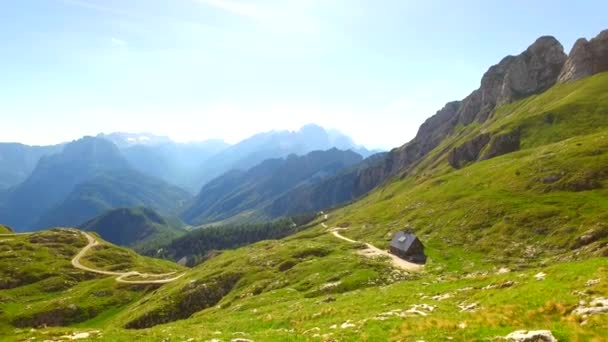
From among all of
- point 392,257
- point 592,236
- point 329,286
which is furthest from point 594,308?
point 392,257

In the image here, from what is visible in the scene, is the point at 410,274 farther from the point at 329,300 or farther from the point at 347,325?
the point at 347,325

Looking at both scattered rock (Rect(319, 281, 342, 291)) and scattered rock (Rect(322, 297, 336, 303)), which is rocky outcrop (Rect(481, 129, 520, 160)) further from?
scattered rock (Rect(322, 297, 336, 303))

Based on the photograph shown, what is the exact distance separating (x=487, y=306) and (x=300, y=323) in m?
15.7

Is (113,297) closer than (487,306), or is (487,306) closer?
(487,306)

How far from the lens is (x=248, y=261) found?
9969 centimetres

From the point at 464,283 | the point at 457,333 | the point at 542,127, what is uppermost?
the point at 542,127

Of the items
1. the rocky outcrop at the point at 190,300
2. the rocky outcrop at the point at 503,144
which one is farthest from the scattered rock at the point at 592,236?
the rocky outcrop at the point at 503,144

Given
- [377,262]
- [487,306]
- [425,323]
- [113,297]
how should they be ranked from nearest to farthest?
[425,323], [487,306], [377,262], [113,297]

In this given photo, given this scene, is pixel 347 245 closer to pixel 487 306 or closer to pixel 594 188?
pixel 594 188

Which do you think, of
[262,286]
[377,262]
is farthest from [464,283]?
[262,286]

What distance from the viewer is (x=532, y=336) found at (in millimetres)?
21266

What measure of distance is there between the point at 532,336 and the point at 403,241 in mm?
62673

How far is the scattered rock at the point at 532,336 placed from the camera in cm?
2090

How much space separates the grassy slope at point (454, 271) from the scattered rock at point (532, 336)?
0.74m
